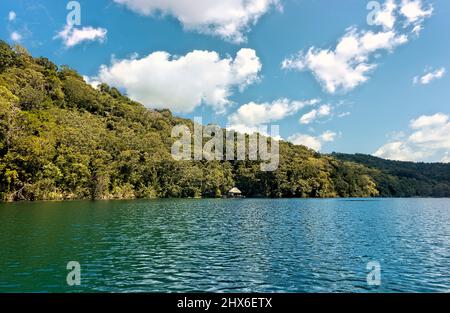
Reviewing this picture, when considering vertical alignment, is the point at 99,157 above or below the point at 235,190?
above

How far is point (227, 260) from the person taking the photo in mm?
20938

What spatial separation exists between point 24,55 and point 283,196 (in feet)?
349

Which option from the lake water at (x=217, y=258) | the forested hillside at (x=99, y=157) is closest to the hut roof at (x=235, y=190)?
the forested hillside at (x=99, y=157)

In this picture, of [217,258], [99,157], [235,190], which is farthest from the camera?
[235,190]

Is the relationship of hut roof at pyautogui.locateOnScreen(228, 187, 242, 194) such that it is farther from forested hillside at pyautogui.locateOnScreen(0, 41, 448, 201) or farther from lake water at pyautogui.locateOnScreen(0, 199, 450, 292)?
lake water at pyautogui.locateOnScreen(0, 199, 450, 292)

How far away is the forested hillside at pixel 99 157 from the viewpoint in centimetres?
7481

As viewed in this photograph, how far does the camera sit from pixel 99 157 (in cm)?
9444

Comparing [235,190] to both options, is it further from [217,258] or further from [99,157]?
[217,258]

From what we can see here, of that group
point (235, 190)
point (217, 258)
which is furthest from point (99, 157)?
point (217, 258)

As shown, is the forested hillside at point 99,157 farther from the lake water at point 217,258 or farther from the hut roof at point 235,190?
the lake water at point 217,258

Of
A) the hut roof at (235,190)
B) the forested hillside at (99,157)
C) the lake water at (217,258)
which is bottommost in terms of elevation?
the lake water at (217,258)

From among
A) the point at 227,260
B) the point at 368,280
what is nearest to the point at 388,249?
the point at 368,280

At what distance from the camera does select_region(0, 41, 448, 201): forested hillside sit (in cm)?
7481

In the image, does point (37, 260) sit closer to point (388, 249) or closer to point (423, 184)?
point (388, 249)
